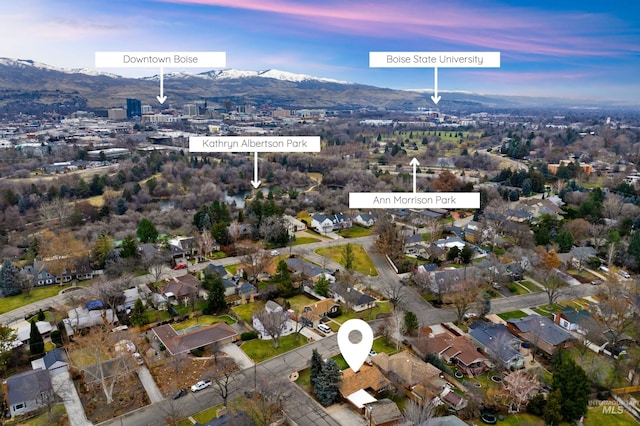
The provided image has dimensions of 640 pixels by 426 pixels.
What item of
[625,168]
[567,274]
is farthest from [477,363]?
[625,168]

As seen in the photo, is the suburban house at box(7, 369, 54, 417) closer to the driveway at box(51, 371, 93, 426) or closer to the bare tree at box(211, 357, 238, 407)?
the driveway at box(51, 371, 93, 426)

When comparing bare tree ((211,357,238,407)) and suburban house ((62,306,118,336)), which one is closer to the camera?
bare tree ((211,357,238,407))

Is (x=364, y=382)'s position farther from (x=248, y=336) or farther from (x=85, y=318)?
(x=85, y=318)

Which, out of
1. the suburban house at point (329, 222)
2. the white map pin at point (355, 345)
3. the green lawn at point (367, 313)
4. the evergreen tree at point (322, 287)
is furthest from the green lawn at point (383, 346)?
the suburban house at point (329, 222)

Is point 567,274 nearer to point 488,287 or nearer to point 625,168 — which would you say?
point 488,287

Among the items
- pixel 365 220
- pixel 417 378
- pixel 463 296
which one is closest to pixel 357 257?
pixel 365 220

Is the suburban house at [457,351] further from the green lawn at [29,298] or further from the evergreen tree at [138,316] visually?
the green lawn at [29,298]

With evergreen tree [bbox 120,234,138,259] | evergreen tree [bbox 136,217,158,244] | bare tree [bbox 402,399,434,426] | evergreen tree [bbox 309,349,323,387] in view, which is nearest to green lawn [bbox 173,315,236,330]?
evergreen tree [bbox 309,349,323,387]
